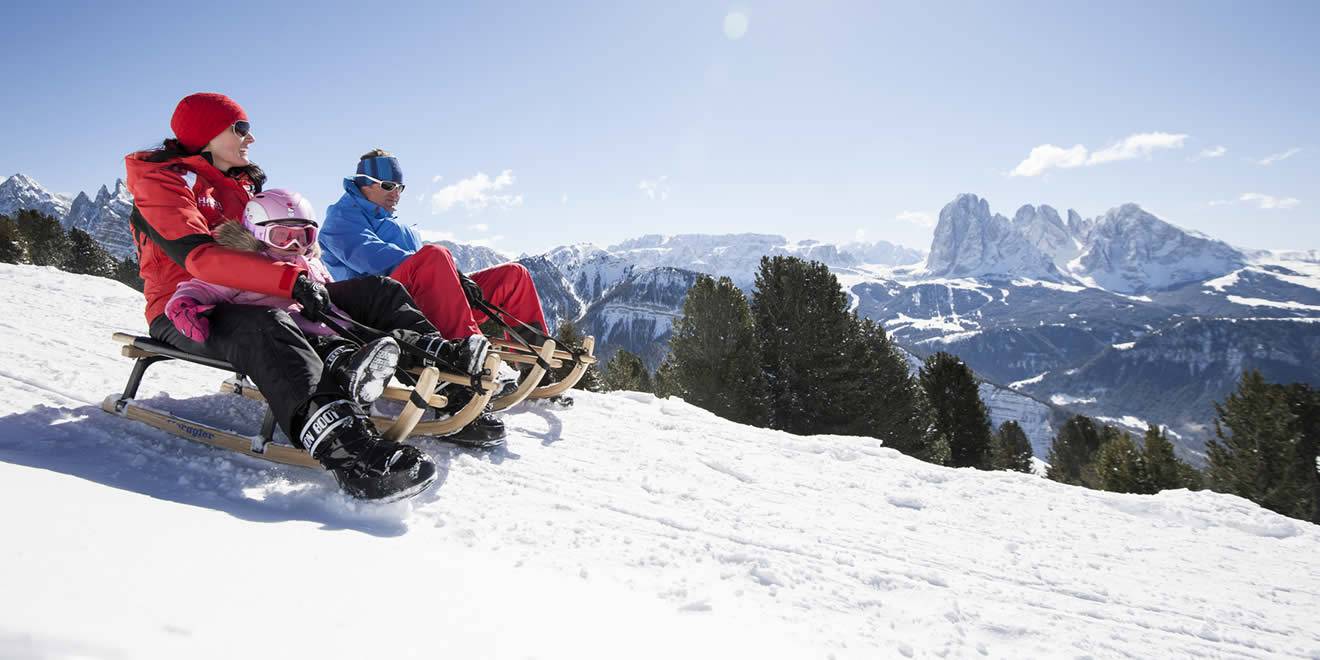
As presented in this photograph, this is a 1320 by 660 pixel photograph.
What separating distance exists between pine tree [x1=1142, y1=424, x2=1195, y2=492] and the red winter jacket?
2342 cm

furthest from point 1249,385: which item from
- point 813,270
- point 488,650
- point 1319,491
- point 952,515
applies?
point 488,650

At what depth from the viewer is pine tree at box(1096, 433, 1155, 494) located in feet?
64.0

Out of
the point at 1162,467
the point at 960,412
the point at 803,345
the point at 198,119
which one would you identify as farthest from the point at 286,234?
the point at 960,412

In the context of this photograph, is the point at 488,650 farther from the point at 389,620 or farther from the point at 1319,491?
the point at 1319,491

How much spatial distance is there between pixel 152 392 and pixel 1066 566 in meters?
5.83

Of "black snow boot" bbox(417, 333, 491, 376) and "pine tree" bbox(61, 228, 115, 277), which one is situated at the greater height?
"black snow boot" bbox(417, 333, 491, 376)

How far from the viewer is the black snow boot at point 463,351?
3459 mm

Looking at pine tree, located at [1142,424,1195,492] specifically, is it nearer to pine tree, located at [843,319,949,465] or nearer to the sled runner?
pine tree, located at [843,319,949,465]

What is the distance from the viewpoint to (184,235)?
307 cm

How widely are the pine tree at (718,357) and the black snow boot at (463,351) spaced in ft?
53.2

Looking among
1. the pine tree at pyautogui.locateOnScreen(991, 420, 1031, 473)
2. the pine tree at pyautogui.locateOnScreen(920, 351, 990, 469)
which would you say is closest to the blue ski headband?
the pine tree at pyautogui.locateOnScreen(920, 351, 990, 469)

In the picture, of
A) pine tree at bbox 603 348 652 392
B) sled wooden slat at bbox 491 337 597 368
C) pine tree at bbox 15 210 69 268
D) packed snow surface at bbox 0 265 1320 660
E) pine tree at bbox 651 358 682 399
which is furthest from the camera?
pine tree at bbox 15 210 69 268

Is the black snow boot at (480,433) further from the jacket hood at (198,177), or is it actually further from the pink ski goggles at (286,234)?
the jacket hood at (198,177)

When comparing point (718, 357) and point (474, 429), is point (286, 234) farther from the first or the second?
point (718, 357)
